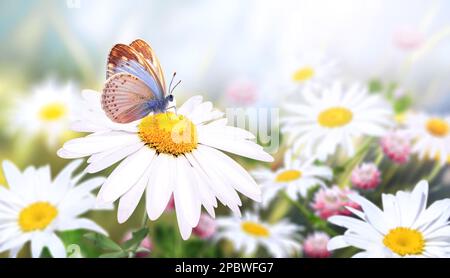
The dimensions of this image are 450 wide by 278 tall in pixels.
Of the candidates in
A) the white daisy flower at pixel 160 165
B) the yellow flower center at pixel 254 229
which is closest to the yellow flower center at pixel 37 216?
the white daisy flower at pixel 160 165

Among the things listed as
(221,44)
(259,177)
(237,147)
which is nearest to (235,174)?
(237,147)

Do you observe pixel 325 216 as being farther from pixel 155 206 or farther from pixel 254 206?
pixel 155 206

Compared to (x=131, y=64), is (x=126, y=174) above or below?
below

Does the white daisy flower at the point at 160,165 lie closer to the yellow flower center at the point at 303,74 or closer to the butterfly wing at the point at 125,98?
the butterfly wing at the point at 125,98

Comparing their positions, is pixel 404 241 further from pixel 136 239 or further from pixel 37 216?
pixel 37 216

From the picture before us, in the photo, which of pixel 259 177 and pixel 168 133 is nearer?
pixel 168 133

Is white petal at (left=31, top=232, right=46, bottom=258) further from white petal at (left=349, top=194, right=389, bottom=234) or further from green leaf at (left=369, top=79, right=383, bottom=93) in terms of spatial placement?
green leaf at (left=369, top=79, right=383, bottom=93)

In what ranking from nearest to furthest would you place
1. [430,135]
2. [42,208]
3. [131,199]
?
[131,199], [42,208], [430,135]
